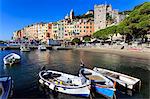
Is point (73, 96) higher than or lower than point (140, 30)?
lower

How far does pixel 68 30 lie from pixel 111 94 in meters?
116

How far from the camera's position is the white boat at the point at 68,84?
67.9 feet

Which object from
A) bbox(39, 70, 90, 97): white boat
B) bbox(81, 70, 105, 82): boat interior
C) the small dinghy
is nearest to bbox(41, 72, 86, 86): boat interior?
bbox(39, 70, 90, 97): white boat

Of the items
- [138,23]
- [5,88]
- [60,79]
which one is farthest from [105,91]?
[138,23]

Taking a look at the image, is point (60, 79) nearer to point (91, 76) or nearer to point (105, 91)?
point (91, 76)

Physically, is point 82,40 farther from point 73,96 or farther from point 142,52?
point 73,96

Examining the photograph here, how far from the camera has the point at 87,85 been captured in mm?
20609

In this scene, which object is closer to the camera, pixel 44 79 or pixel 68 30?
pixel 44 79

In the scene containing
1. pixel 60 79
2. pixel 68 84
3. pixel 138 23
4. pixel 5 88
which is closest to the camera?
pixel 5 88

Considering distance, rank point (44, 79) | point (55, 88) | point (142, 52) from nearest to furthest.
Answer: point (55, 88), point (44, 79), point (142, 52)

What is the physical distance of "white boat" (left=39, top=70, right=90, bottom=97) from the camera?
67.9ft

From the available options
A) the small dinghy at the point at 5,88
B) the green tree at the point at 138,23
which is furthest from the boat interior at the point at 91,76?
the green tree at the point at 138,23

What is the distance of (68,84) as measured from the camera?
22.5m

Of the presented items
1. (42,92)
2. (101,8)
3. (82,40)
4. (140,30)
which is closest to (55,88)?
(42,92)
